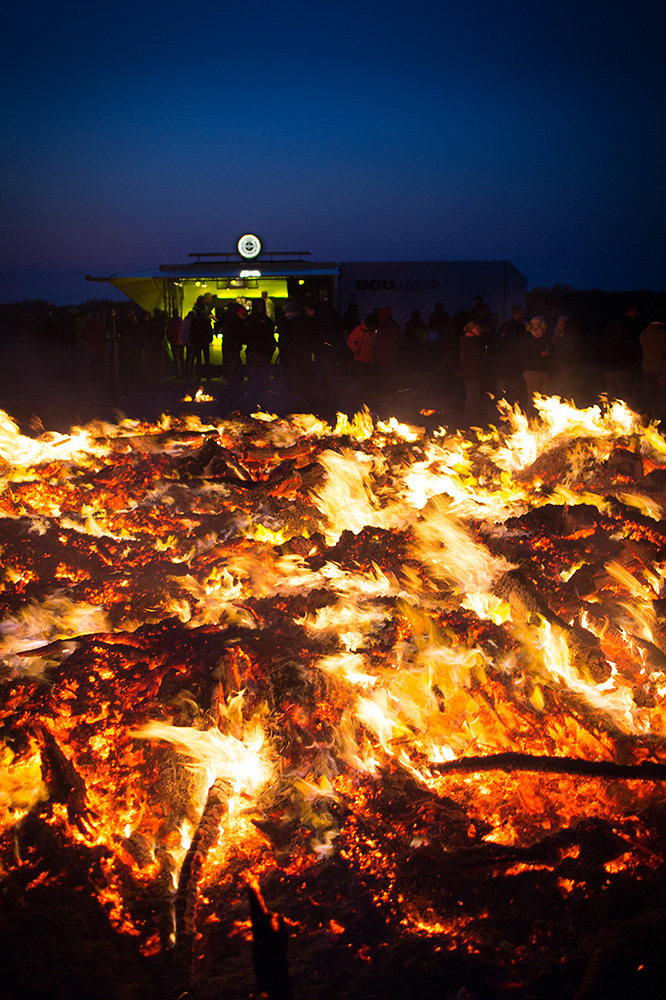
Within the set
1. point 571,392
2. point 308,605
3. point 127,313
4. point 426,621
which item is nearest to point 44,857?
point 308,605

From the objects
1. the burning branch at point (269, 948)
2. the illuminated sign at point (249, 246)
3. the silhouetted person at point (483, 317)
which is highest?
the illuminated sign at point (249, 246)

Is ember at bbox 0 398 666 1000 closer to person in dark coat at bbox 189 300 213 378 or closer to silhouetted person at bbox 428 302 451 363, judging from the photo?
person in dark coat at bbox 189 300 213 378

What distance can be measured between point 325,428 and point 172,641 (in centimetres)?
614

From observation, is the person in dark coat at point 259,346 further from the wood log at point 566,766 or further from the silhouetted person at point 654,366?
the wood log at point 566,766

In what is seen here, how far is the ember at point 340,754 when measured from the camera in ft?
8.12

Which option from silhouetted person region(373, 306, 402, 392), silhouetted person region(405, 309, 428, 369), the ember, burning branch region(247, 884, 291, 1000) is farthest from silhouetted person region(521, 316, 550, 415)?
burning branch region(247, 884, 291, 1000)

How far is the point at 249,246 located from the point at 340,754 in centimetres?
2153

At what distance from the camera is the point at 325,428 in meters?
9.59

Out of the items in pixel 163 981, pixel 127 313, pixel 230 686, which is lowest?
pixel 163 981

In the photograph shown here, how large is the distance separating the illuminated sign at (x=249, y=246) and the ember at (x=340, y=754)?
1855 cm

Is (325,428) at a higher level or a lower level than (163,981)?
higher

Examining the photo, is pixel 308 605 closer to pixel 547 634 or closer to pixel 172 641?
pixel 172 641

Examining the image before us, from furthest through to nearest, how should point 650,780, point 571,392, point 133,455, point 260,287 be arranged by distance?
point 260,287 → point 571,392 → point 133,455 → point 650,780

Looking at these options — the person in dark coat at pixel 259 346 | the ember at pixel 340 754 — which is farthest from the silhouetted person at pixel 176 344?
the ember at pixel 340 754
